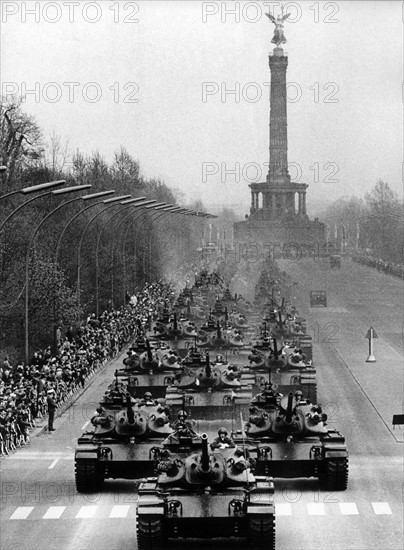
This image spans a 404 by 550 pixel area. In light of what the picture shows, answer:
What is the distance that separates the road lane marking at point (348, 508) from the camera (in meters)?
32.9

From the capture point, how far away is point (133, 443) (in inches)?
1426

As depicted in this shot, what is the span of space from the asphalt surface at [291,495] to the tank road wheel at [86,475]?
1.04ft

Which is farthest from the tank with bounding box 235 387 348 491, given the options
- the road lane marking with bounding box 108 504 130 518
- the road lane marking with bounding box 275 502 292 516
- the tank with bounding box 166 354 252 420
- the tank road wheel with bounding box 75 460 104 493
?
the tank with bounding box 166 354 252 420

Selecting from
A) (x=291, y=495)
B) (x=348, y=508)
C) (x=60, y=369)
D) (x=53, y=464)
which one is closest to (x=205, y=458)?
(x=348, y=508)

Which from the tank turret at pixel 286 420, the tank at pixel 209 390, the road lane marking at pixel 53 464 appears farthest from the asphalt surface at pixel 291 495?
the tank at pixel 209 390

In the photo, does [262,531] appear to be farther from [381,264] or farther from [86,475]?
[381,264]

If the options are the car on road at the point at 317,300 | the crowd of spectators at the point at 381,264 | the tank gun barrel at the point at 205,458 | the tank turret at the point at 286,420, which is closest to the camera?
the tank gun barrel at the point at 205,458

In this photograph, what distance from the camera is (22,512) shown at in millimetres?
33188

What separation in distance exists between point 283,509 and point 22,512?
5.92m

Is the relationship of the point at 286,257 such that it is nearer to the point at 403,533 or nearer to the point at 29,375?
the point at 29,375

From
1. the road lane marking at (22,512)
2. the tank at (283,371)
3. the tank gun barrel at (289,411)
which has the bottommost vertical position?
the road lane marking at (22,512)

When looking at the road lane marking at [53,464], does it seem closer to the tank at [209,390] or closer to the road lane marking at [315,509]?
the tank at [209,390]

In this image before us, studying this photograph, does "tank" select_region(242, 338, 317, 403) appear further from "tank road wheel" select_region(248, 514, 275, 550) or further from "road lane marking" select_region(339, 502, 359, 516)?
"tank road wheel" select_region(248, 514, 275, 550)

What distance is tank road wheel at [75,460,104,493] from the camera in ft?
115
